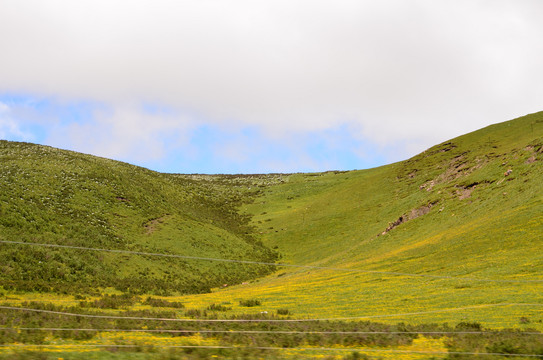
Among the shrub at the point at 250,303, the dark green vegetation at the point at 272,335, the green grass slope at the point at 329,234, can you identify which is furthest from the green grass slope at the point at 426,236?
the dark green vegetation at the point at 272,335

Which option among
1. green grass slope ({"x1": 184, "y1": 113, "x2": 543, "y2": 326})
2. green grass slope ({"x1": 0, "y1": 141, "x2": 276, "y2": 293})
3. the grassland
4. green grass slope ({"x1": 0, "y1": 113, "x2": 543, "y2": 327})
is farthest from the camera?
green grass slope ({"x1": 0, "y1": 141, "x2": 276, "y2": 293})

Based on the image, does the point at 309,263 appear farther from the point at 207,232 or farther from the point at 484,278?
the point at 484,278

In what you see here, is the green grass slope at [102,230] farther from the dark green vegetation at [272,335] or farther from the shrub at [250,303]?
the dark green vegetation at [272,335]

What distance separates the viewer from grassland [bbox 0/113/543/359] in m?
26.9

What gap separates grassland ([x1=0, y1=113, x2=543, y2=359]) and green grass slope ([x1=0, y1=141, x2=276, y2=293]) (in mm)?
335

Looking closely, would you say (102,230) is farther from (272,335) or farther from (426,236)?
(272,335)

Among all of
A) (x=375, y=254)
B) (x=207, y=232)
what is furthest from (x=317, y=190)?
(x=375, y=254)

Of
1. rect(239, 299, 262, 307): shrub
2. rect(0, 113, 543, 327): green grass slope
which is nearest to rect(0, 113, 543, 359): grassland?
rect(0, 113, 543, 327): green grass slope

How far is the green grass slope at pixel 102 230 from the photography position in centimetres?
4812

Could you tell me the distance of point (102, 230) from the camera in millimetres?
66750

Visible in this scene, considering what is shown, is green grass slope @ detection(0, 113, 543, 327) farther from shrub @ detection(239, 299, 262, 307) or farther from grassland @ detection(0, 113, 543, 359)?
shrub @ detection(239, 299, 262, 307)

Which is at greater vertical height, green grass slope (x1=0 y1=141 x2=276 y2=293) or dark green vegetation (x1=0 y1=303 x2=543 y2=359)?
green grass slope (x1=0 y1=141 x2=276 y2=293)

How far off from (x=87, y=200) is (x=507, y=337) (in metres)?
71.0

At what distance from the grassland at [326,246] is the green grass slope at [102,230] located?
1.10 ft
